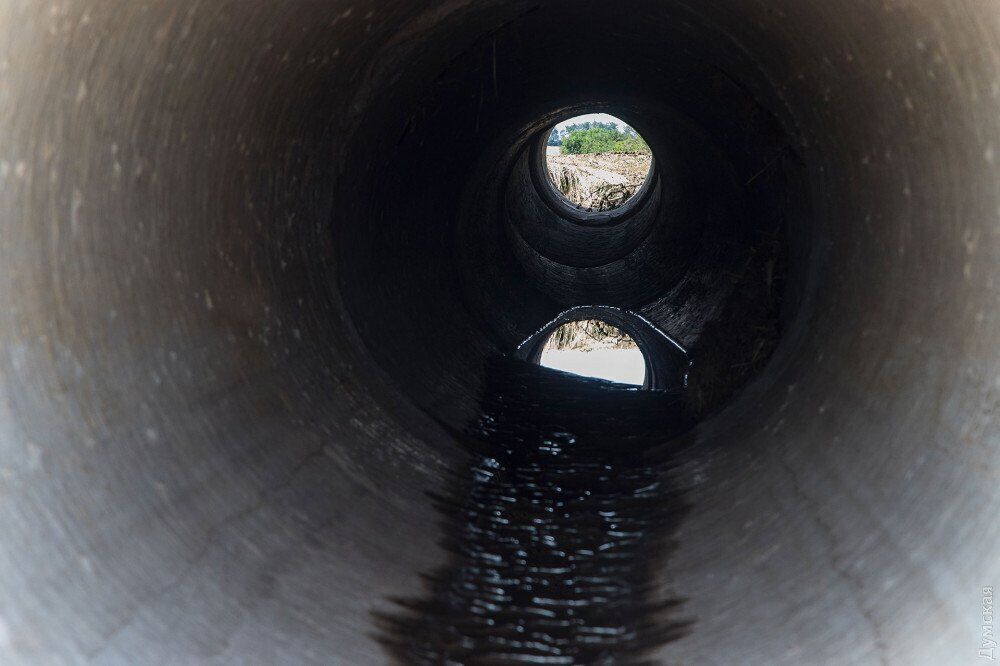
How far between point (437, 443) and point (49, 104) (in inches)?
130

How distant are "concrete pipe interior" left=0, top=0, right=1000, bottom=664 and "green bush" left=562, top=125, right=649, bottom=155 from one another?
17234 millimetres

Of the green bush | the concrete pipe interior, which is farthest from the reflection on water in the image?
the green bush

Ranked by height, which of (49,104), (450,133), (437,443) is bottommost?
(49,104)

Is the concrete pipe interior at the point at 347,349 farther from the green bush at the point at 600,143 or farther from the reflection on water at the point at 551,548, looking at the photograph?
the green bush at the point at 600,143

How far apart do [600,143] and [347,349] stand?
889 inches

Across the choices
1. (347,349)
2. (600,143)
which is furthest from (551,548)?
(600,143)

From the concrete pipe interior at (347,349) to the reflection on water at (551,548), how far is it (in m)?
0.14

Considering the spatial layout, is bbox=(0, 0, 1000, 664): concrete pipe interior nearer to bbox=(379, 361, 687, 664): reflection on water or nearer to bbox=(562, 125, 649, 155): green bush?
bbox=(379, 361, 687, 664): reflection on water

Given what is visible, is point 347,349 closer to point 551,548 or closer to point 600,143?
point 551,548

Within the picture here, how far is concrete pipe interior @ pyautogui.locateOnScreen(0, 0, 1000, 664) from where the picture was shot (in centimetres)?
253

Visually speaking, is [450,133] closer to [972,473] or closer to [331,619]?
[331,619]

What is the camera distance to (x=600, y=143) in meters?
26.8

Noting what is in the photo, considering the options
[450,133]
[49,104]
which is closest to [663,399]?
[450,133]

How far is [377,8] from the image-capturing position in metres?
4.70
